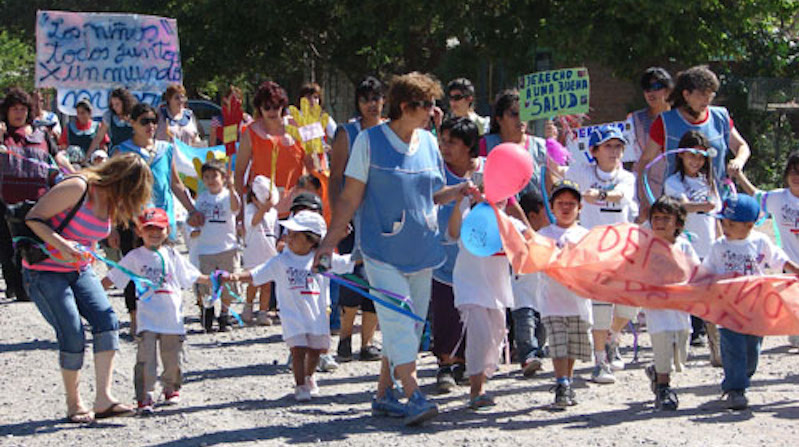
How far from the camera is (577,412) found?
716 cm

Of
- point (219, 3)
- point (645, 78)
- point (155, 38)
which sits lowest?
point (645, 78)

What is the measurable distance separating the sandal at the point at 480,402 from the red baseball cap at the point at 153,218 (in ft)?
7.37

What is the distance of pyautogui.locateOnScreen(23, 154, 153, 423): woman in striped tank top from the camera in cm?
670

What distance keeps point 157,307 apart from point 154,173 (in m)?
2.36

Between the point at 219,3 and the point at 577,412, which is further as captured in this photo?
the point at 219,3

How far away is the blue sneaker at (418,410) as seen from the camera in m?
6.70

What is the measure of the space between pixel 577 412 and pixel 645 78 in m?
3.17

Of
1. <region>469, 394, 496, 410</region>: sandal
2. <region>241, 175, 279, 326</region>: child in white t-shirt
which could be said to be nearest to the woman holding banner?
<region>469, 394, 496, 410</region>: sandal

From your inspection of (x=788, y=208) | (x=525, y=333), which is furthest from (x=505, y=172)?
(x=788, y=208)

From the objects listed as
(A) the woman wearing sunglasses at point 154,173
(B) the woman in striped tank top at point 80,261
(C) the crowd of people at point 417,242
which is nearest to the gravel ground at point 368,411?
(C) the crowd of people at point 417,242

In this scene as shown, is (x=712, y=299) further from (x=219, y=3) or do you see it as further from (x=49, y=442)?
(x=219, y=3)

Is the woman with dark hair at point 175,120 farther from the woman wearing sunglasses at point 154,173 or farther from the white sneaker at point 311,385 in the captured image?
the white sneaker at point 311,385

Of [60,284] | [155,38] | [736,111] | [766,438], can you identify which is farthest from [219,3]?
[766,438]

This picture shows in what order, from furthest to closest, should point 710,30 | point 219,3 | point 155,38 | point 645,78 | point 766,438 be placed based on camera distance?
point 219,3
point 710,30
point 155,38
point 645,78
point 766,438
